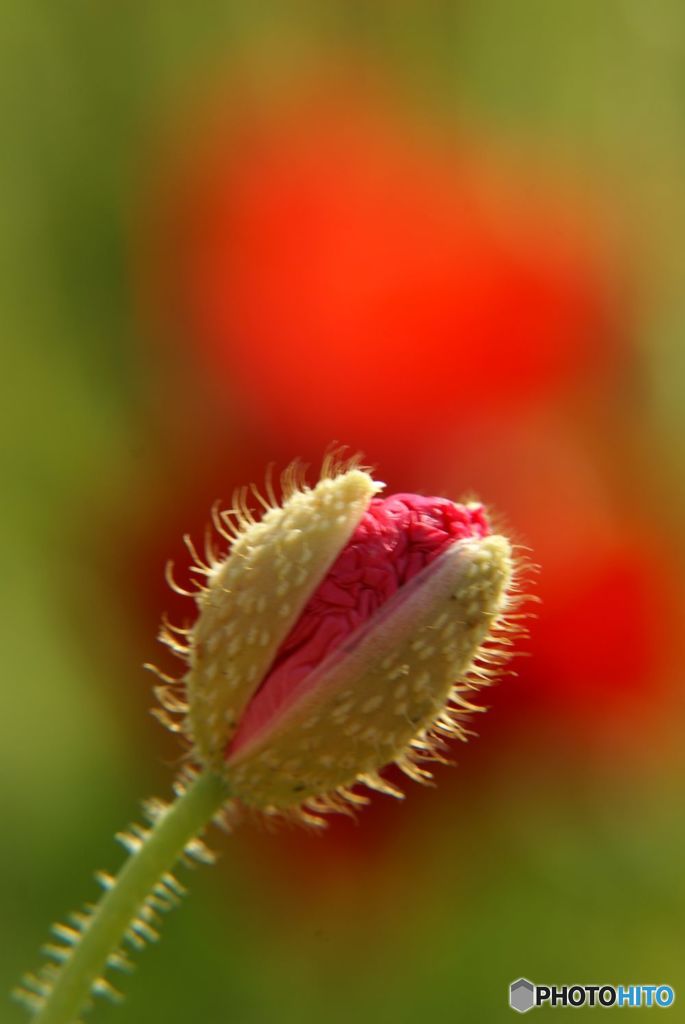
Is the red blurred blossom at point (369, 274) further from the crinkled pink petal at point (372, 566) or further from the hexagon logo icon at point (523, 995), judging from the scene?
the crinkled pink petal at point (372, 566)

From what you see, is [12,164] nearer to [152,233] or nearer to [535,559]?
[152,233]

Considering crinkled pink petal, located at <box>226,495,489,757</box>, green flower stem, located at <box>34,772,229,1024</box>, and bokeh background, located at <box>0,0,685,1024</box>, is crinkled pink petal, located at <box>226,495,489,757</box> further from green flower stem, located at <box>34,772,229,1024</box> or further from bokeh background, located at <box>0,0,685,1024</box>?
bokeh background, located at <box>0,0,685,1024</box>

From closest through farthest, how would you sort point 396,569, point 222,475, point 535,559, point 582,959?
point 396,569 < point 582,959 < point 535,559 < point 222,475

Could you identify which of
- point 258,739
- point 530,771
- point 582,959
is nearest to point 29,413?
point 530,771

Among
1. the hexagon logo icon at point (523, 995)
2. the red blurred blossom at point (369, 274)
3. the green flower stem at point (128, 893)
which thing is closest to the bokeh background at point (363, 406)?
the red blurred blossom at point (369, 274)

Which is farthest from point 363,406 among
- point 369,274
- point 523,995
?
point 523,995
